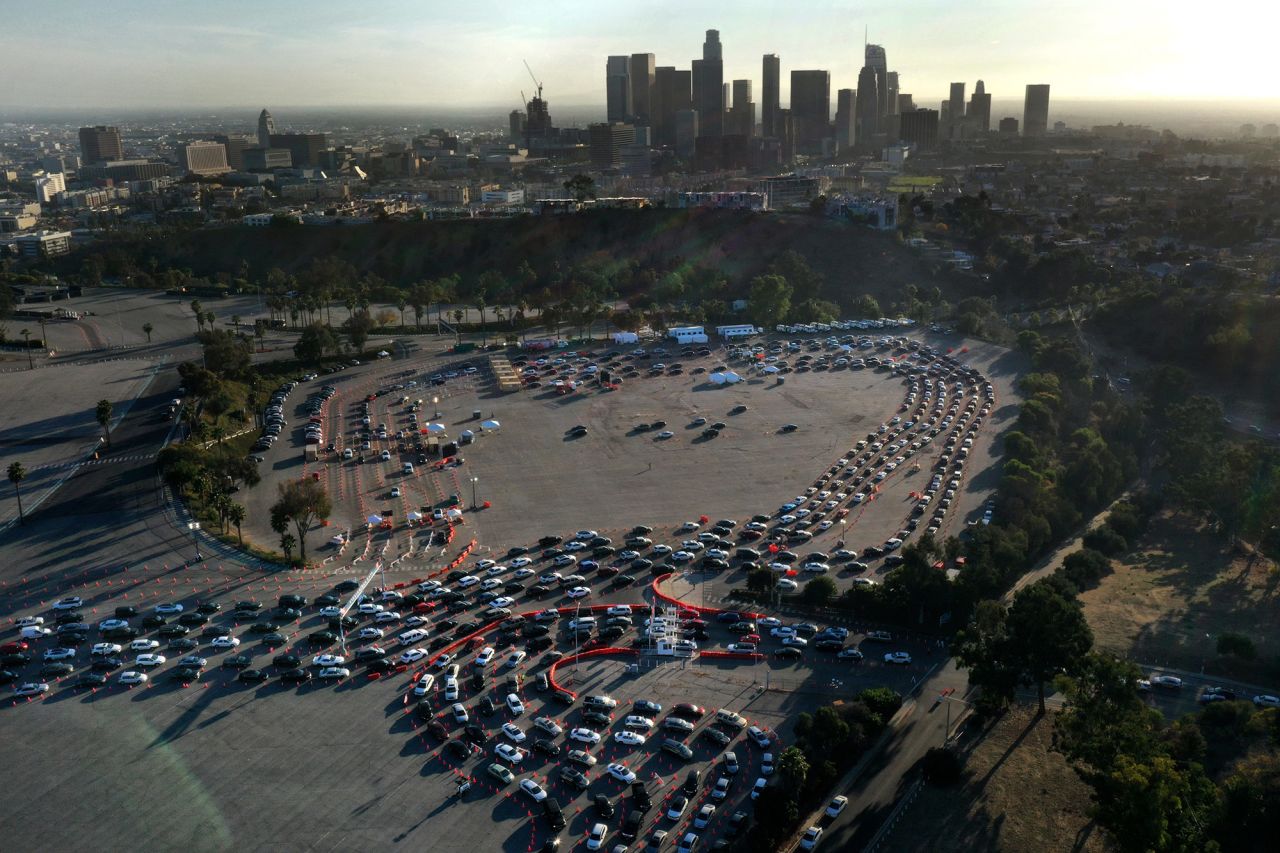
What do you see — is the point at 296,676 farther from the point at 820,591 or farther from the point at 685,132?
the point at 685,132

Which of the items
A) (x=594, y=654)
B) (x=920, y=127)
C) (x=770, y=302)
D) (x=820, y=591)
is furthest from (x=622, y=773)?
(x=920, y=127)

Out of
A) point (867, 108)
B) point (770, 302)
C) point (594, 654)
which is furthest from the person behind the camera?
point (867, 108)

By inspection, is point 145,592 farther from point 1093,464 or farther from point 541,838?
point 1093,464

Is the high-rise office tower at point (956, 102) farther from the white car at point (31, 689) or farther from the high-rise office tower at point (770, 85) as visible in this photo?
the white car at point (31, 689)

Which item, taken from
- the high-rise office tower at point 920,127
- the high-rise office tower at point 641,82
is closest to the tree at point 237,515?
the high-rise office tower at point 920,127

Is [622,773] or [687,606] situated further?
[687,606]

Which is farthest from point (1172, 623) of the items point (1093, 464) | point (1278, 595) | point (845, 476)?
point (845, 476)
